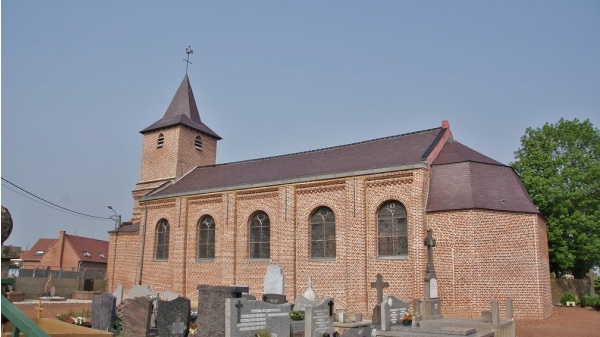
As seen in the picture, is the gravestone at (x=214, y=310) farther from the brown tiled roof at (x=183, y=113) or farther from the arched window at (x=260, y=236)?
the brown tiled roof at (x=183, y=113)

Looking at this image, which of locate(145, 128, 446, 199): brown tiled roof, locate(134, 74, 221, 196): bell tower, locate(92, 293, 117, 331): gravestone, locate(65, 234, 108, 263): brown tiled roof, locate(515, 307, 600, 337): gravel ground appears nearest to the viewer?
locate(92, 293, 117, 331): gravestone

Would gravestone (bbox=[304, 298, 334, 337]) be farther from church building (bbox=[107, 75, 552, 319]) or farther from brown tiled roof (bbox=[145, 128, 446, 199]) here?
brown tiled roof (bbox=[145, 128, 446, 199])

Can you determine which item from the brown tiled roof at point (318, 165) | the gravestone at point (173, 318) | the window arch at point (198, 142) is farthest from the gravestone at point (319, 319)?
the window arch at point (198, 142)

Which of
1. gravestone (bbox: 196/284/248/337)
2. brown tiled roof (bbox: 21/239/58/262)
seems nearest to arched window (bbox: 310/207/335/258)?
gravestone (bbox: 196/284/248/337)

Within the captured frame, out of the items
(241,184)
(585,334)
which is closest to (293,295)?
(241,184)

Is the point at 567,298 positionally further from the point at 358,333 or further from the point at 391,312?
the point at 358,333

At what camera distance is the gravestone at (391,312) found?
1235 centimetres

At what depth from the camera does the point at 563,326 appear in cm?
1507

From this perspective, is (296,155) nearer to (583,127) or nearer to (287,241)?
(287,241)

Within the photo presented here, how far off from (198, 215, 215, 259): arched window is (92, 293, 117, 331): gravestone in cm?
1065

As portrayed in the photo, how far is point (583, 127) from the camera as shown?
28.0 metres

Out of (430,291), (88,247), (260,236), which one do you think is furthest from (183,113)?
(88,247)

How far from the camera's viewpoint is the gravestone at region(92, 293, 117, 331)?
41.7 feet

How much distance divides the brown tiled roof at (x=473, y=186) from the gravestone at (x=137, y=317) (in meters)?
10.5
